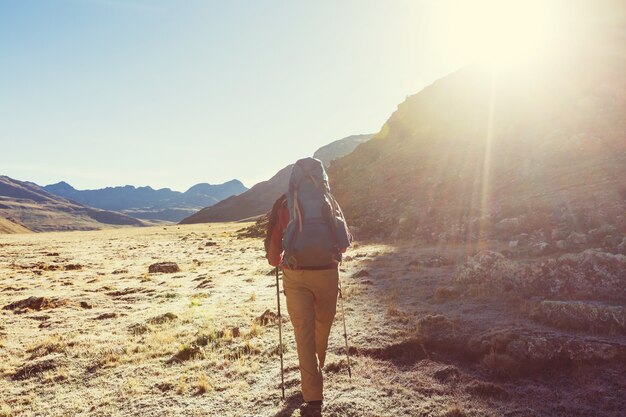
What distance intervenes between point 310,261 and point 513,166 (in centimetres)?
3295

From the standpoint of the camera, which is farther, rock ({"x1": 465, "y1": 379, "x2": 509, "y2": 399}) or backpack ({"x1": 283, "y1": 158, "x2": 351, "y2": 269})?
rock ({"x1": 465, "y1": 379, "x2": 509, "y2": 399})

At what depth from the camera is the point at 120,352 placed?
973 centimetres

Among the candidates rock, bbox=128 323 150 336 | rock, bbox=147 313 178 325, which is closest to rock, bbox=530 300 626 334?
rock, bbox=147 313 178 325

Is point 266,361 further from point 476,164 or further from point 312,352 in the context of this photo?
point 476,164

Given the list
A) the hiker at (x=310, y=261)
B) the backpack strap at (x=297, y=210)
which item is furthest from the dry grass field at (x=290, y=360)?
the backpack strap at (x=297, y=210)

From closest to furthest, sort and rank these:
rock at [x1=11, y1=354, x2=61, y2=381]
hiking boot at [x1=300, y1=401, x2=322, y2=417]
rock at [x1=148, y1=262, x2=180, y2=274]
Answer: hiking boot at [x1=300, y1=401, x2=322, y2=417] → rock at [x1=11, y1=354, x2=61, y2=381] → rock at [x1=148, y1=262, x2=180, y2=274]

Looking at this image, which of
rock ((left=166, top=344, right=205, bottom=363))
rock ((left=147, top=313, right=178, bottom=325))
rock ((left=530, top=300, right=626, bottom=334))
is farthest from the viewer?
rock ((left=147, top=313, right=178, bottom=325))

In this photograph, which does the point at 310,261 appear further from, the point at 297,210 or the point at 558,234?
the point at 558,234

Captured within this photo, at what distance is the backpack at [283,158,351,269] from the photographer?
5504 mm

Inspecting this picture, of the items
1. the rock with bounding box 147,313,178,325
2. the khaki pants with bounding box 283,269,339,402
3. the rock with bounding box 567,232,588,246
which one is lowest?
the rock with bounding box 147,313,178,325

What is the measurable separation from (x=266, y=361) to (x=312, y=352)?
3.25m

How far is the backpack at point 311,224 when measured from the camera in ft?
18.1

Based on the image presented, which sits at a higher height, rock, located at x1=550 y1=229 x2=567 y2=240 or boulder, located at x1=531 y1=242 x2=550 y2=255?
rock, located at x1=550 y1=229 x2=567 y2=240

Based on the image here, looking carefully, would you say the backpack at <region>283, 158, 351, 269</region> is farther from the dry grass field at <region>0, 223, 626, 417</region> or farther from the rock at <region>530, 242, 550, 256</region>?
the rock at <region>530, 242, 550, 256</region>
